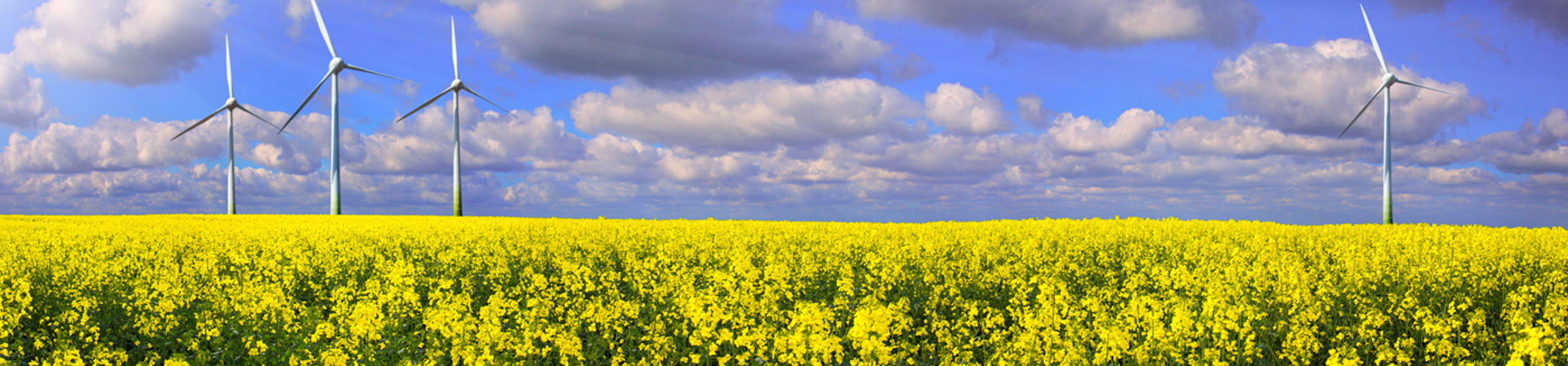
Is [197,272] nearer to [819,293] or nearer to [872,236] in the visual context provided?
[819,293]

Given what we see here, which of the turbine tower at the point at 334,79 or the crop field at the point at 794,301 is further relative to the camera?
the turbine tower at the point at 334,79

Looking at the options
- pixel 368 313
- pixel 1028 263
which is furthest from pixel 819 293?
pixel 368 313

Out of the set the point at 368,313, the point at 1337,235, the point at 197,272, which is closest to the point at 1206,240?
the point at 1337,235

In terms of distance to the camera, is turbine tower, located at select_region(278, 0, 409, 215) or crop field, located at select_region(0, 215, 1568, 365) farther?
turbine tower, located at select_region(278, 0, 409, 215)

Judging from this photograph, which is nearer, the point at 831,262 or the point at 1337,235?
the point at 831,262

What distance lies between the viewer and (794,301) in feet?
34.0

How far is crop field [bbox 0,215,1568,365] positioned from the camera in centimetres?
696

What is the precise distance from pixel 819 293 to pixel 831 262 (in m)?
1.38

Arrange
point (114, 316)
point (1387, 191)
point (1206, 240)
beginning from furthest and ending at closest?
1. point (1387, 191)
2. point (1206, 240)
3. point (114, 316)

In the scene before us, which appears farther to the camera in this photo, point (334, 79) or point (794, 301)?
point (334, 79)

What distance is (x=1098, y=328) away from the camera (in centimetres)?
698

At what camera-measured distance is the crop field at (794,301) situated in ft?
22.9

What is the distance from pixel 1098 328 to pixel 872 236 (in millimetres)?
11450

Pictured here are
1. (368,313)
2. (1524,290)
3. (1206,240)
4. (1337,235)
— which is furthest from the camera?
(1337,235)
